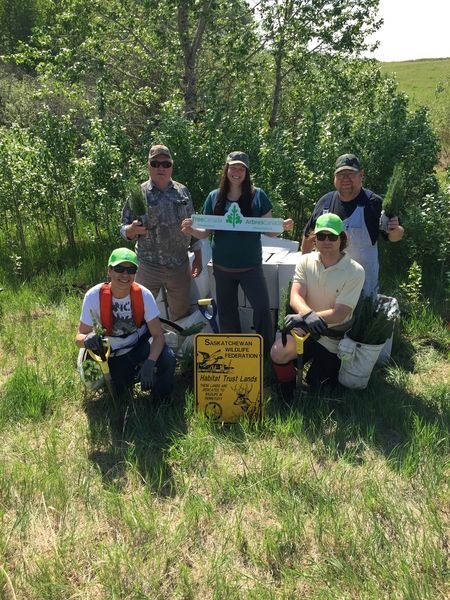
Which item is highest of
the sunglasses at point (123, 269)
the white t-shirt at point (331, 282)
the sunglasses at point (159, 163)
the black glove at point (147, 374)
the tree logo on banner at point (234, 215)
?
the sunglasses at point (159, 163)

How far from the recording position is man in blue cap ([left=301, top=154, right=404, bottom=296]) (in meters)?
4.06

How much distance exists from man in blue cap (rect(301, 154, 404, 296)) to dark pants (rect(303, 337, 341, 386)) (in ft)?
2.19

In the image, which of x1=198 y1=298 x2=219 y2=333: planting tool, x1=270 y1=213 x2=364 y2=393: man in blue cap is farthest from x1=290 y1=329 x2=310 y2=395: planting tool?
x1=198 y1=298 x2=219 y2=333: planting tool

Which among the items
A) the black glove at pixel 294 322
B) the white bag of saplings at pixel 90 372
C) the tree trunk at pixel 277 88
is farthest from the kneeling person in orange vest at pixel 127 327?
the tree trunk at pixel 277 88

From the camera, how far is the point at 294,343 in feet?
12.5

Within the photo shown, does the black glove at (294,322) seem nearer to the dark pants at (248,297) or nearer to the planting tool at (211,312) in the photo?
the dark pants at (248,297)

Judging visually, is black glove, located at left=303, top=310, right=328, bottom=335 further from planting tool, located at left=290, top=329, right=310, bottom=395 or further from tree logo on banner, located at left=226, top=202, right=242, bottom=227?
tree logo on banner, located at left=226, top=202, right=242, bottom=227

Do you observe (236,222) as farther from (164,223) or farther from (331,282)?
(331,282)

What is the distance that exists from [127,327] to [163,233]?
1.01m

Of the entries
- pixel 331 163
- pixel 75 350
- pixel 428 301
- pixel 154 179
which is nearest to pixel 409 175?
pixel 331 163

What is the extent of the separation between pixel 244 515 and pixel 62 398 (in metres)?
1.85

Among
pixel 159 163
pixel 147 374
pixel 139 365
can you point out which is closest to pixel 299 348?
pixel 147 374

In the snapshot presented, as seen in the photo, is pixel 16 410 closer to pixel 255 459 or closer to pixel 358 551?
pixel 255 459

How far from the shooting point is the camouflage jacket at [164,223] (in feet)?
14.5
